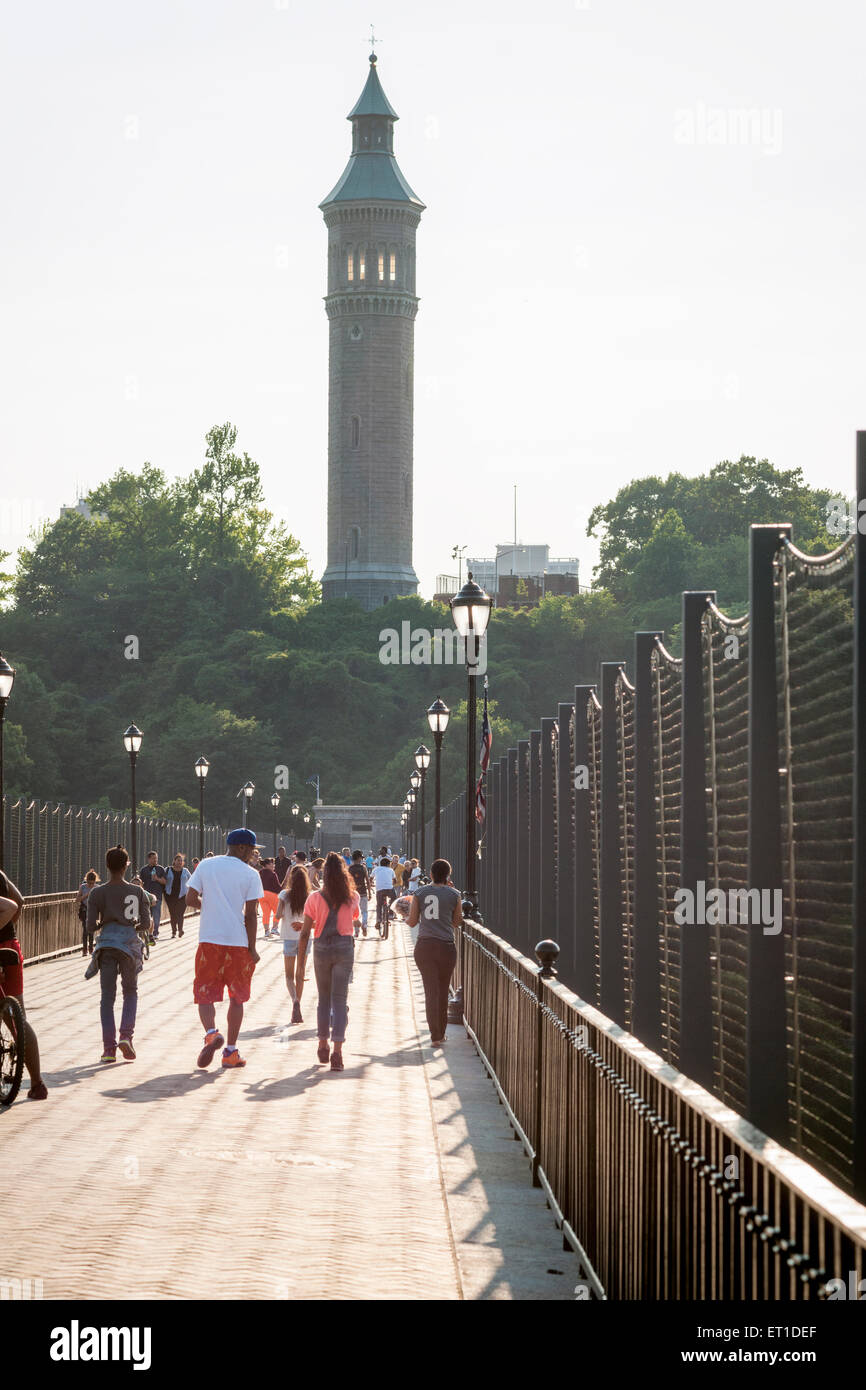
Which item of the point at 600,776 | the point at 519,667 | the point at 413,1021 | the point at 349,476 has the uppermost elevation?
the point at 349,476

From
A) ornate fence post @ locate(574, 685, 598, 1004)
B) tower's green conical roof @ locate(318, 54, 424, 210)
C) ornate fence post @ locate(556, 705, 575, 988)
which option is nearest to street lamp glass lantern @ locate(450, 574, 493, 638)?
ornate fence post @ locate(556, 705, 575, 988)

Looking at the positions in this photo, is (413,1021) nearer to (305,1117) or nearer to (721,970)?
(305,1117)

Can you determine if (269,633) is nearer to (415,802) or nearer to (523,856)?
(415,802)

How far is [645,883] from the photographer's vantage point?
37.4 feet

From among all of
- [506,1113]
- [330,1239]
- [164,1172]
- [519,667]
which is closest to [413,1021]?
[506,1113]

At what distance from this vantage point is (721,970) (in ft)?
31.1

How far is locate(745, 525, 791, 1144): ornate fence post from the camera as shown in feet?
25.4

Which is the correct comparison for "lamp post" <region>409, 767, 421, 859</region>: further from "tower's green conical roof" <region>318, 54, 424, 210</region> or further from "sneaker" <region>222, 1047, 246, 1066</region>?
"tower's green conical roof" <region>318, 54, 424, 210</region>

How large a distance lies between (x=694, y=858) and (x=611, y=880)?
11.9 ft

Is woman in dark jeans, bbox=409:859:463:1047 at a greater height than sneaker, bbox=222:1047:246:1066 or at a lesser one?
greater

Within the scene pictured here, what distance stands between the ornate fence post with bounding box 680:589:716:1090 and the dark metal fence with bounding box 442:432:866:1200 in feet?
0.03

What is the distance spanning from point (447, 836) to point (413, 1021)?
96.0 feet

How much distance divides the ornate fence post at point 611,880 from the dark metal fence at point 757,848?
0.06ft

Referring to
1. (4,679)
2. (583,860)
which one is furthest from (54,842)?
(583,860)
